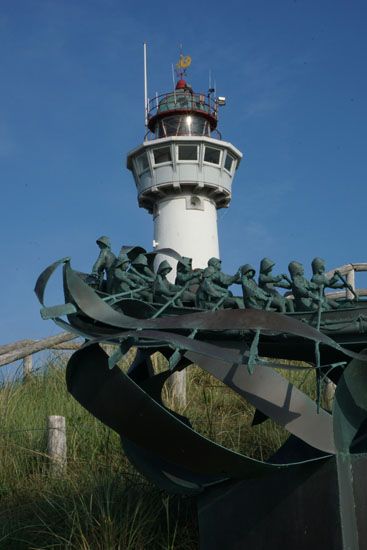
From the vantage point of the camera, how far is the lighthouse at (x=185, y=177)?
80.8ft

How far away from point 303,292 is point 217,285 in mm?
761

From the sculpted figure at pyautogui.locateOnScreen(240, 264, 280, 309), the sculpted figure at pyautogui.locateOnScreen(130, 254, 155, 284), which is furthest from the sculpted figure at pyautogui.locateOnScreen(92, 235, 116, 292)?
the sculpted figure at pyautogui.locateOnScreen(240, 264, 280, 309)

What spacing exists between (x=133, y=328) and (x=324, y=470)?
6.23ft

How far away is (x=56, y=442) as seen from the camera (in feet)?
32.5

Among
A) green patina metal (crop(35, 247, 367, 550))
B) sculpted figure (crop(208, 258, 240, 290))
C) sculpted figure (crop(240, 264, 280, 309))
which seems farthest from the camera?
sculpted figure (crop(208, 258, 240, 290))

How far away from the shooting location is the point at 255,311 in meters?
5.62

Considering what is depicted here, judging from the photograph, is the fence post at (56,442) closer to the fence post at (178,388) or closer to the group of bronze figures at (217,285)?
the fence post at (178,388)

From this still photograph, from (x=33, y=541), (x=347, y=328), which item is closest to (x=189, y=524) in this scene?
(x=33, y=541)

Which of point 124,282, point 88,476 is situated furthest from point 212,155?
point 124,282

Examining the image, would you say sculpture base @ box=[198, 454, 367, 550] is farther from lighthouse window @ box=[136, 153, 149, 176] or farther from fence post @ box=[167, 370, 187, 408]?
lighthouse window @ box=[136, 153, 149, 176]

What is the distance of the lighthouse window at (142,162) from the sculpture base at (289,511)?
1977 cm

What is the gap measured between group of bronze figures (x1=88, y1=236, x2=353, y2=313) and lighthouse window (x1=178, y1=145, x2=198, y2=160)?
18079mm

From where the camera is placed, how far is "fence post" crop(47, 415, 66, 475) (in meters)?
9.68

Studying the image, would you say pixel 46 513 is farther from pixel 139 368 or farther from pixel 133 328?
pixel 133 328
